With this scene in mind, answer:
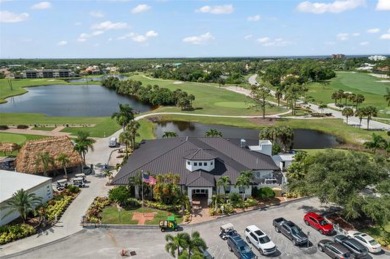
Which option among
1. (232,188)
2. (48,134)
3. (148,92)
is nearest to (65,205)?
(232,188)

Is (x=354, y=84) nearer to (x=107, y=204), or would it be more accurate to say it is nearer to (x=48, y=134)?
(x=48, y=134)

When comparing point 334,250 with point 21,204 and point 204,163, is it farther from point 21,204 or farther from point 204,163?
point 21,204

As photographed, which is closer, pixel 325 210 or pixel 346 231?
pixel 346 231

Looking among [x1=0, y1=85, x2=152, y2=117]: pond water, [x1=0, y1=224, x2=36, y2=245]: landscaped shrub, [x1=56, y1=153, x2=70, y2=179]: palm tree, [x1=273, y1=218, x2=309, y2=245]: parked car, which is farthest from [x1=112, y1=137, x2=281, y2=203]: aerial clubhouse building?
[x1=0, y1=85, x2=152, y2=117]: pond water

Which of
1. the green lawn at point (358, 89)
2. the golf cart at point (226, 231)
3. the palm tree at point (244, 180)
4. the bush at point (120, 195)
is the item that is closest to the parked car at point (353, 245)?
the golf cart at point (226, 231)

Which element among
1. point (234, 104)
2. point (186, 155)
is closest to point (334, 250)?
point (186, 155)

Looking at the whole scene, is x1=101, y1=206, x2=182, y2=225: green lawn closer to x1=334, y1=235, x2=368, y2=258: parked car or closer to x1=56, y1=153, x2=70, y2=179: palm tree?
x1=56, y1=153, x2=70, y2=179: palm tree
